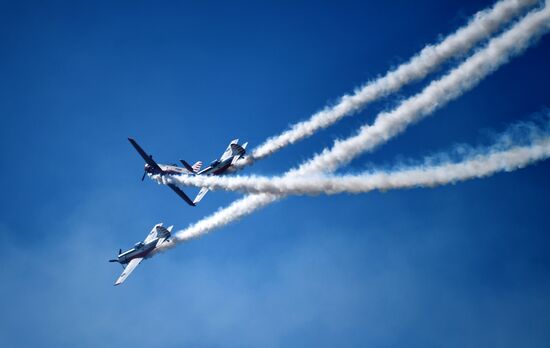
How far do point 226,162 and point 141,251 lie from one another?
1054cm

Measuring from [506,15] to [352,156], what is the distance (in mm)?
9919

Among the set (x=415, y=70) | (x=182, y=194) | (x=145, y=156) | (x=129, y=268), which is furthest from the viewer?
(x=129, y=268)

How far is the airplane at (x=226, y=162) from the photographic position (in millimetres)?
40125

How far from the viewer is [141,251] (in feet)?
149

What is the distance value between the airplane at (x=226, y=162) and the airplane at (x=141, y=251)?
5.29 meters

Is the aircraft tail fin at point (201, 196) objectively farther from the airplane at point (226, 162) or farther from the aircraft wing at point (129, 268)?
the aircraft wing at point (129, 268)

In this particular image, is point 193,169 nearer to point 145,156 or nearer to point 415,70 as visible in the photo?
point 145,156

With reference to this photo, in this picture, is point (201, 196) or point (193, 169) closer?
point (201, 196)

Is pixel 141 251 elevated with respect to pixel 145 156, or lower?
lower

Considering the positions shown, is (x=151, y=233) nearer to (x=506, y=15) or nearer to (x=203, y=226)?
(x=203, y=226)

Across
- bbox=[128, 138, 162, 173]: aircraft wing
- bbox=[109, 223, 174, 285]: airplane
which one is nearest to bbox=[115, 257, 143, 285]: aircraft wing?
bbox=[109, 223, 174, 285]: airplane

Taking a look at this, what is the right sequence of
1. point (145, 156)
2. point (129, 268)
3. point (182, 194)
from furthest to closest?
point (129, 268)
point (145, 156)
point (182, 194)

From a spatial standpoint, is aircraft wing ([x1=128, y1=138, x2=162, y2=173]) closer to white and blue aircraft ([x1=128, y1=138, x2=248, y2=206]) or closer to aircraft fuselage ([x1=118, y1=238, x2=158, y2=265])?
white and blue aircraft ([x1=128, y1=138, x2=248, y2=206])

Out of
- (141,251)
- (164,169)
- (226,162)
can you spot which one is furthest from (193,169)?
(141,251)
